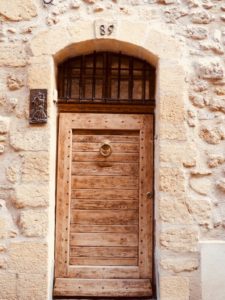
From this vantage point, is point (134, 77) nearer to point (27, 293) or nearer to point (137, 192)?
point (137, 192)

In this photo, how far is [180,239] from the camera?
3.82 m

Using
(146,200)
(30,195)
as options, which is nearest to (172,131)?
(146,200)

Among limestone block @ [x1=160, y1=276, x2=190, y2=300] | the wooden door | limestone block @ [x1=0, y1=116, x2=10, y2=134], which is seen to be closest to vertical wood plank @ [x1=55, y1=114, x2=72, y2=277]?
the wooden door

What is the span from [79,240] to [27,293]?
64cm

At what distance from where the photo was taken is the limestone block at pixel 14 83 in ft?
13.2

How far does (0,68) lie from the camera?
404 centimetres

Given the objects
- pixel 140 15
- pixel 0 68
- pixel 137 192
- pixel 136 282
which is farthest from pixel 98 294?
pixel 140 15

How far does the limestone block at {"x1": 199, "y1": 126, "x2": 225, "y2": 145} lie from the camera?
12.9 feet

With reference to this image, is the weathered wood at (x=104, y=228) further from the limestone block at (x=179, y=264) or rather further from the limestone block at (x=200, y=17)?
the limestone block at (x=200, y=17)

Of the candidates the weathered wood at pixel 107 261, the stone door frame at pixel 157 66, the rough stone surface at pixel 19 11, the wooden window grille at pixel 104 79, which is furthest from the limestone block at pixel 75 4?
the weathered wood at pixel 107 261

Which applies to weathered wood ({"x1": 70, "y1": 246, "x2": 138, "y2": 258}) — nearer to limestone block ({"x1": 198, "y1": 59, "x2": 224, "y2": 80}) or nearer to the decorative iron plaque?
the decorative iron plaque

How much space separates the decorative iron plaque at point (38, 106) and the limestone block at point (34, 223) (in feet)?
2.53

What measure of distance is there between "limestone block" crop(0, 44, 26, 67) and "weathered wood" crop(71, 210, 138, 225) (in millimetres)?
1394

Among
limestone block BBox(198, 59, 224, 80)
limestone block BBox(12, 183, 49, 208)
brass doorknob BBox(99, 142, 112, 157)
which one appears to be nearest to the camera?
limestone block BBox(12, 183, 49, 208)
